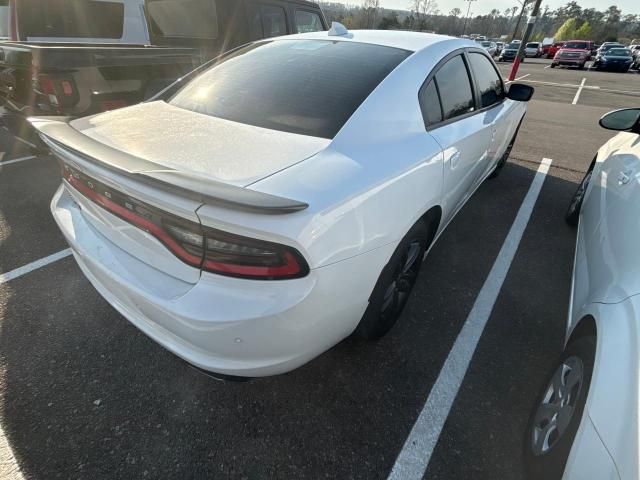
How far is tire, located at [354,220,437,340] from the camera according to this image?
6.08ft

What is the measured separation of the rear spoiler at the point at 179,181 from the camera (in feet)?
3.95

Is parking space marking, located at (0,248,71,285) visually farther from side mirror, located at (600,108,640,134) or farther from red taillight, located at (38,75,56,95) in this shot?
side mirror, located at (600,108,640,134)

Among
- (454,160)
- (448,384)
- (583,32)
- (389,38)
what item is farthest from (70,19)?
(583,32)

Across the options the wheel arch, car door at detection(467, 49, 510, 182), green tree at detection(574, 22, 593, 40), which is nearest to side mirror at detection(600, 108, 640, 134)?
car door at detection(467, 49, 510, 182)

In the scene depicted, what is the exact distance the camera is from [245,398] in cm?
192

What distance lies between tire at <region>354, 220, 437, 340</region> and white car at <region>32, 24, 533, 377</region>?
14 millimetres

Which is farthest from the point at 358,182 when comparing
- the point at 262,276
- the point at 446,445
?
the point at 446,445

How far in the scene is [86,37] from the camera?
227 inches

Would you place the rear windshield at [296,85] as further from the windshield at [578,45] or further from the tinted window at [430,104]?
the windshield at [578,45]

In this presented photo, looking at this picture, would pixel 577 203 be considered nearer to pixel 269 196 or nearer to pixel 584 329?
pixel 584 329

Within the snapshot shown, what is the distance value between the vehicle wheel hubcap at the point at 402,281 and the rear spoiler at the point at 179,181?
1.07m

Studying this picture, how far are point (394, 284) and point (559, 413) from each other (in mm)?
967

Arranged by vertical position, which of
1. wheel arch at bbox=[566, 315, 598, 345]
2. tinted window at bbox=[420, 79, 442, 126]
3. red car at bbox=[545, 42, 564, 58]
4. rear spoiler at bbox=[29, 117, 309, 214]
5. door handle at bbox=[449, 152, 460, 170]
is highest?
tinted window at bbox=[420, 79, 442, 126]

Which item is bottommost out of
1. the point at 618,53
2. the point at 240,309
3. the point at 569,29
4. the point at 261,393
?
the point at 618,53
